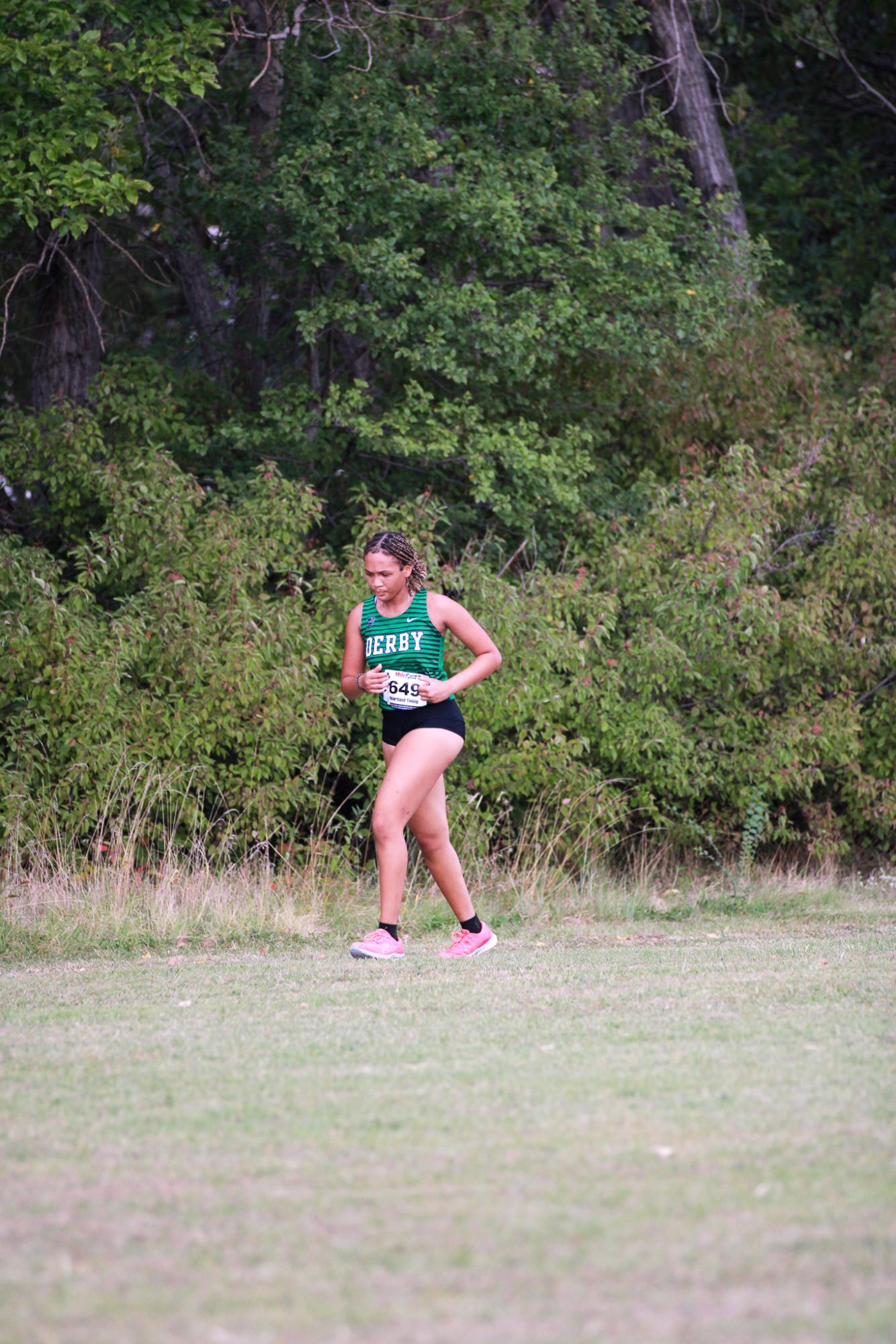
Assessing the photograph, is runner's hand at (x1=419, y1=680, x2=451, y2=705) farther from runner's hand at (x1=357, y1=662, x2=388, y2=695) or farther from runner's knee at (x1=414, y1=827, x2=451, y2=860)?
runner's knee at (x1=414, y1=827, x2=451, y2=860)

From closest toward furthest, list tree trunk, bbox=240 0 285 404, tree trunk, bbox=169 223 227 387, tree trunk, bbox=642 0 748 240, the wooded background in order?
the wooded background
tree trunk, bbox=240 0 285 404
tree trunk, bbox=169 223 227 387
tree trunk, bbox=642 0 748 240

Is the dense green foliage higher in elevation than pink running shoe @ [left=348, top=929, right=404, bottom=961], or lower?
higher

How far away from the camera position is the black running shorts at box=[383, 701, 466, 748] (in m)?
6.92

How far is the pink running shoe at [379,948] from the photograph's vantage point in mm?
6906

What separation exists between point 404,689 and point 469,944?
4.35 ft

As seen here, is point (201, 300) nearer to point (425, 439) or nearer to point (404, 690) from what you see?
point (425, 439)

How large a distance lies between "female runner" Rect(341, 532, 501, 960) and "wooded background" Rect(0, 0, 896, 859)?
10.5 ft

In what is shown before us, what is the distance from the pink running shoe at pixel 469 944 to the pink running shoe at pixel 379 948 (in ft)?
0.96

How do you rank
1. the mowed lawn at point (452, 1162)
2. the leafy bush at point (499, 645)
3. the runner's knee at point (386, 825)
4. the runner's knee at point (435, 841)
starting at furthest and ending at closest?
the leafy bush at point (499, 645)
the runner's knee at point (435, 841)
the runner's knee at point (386, 825)
the mowed lawn at point (452, 1162)

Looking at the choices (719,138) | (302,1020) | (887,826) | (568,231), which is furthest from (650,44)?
(302,1020)

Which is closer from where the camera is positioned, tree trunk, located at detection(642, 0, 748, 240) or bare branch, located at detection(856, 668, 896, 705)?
bare branch, located at detection(856, 668, 896, 705)

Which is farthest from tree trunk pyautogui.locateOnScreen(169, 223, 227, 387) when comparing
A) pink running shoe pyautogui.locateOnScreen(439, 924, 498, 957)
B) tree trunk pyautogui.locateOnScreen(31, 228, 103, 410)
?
pink running shoe pyautogui.locateOnScreen(439, 924, 498, 957)

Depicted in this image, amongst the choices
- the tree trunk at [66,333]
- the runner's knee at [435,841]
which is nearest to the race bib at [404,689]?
the runner's knee at [435,841]

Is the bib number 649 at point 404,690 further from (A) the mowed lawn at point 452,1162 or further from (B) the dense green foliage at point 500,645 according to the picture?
(B) the dense green foliage at point 500,645
